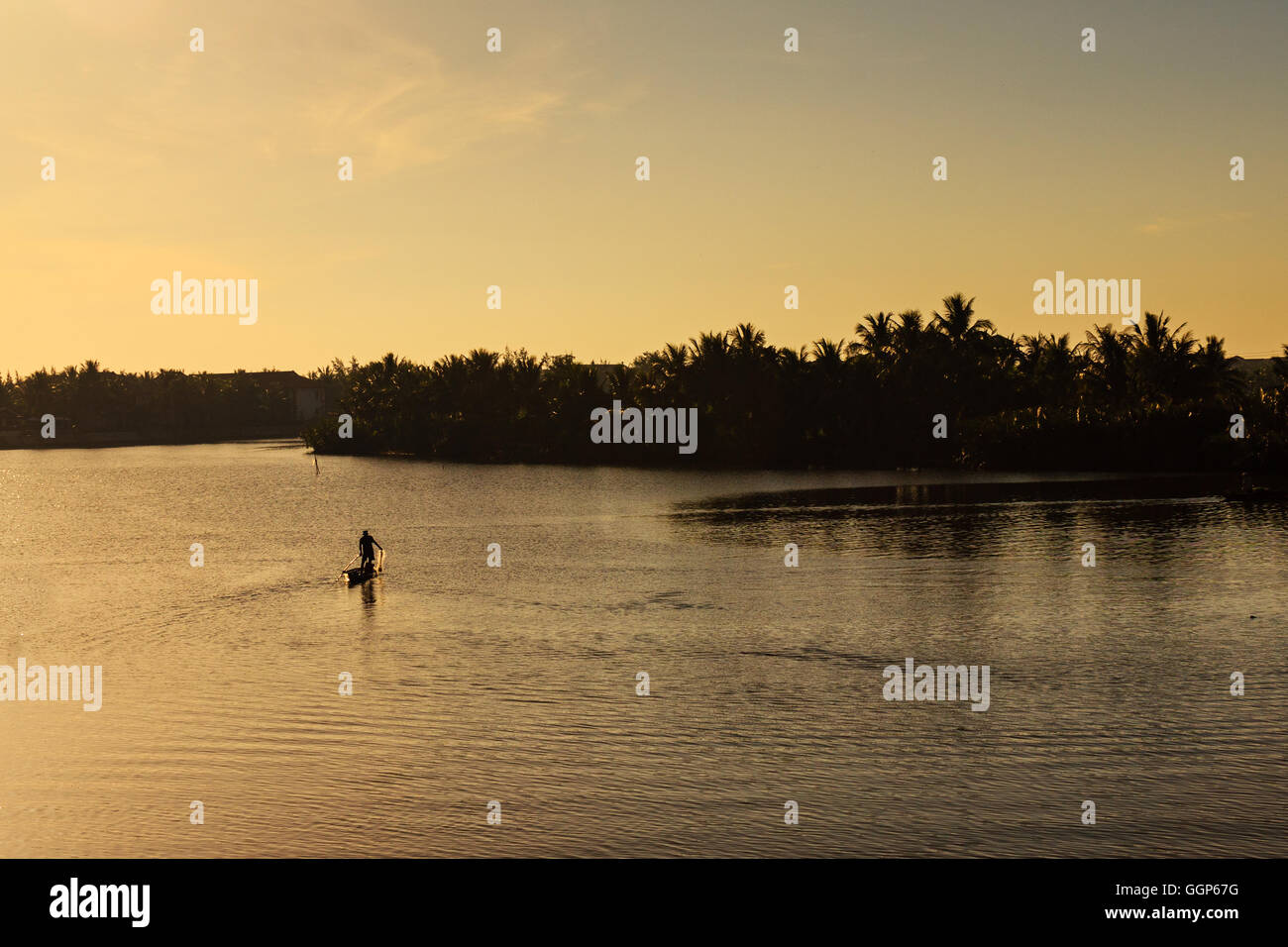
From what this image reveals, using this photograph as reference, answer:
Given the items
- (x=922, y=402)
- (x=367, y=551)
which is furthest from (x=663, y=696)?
(x=922, y=402)

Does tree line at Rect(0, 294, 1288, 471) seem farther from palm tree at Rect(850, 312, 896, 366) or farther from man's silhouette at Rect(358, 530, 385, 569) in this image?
man's silhouette at Rect(358, 530, 385, 569)

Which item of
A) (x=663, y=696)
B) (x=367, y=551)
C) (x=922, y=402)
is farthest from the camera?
(x=922, y=402)

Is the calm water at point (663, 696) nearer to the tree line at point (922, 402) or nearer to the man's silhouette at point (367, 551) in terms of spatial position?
the man's silhouette at point (367, 551)

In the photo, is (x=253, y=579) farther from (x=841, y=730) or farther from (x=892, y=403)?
(x=892, y=403)

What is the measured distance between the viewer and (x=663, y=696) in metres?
22.9

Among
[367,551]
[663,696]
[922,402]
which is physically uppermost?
[922,402]

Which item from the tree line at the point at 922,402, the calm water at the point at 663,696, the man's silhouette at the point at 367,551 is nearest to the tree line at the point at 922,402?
the tree line at the point at 922,402

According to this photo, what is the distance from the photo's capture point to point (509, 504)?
252 ft

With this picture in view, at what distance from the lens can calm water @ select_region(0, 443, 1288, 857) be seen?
49.3 feet

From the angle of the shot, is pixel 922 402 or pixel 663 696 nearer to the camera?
pixel 663 696

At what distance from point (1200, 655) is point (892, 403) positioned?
84.2 m

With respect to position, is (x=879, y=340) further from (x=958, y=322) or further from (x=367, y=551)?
(x=367, y=551)
